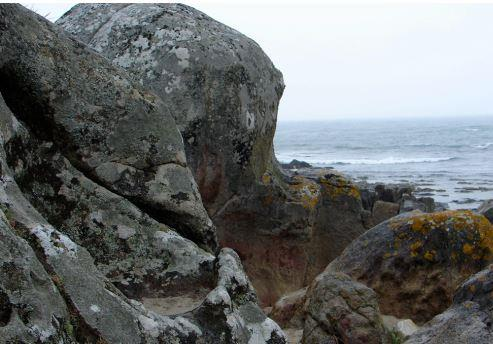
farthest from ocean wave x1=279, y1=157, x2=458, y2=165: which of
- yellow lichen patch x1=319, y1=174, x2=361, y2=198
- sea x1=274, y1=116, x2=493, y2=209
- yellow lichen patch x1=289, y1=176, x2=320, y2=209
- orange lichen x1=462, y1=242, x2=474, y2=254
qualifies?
orange lichen x1=462, y1=242, x2=474, y2=254

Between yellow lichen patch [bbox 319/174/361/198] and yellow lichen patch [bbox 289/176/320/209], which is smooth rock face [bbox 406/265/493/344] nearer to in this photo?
yellow lichen patch [bbox 289/176/320/209]

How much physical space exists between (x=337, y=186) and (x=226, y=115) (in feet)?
11.9

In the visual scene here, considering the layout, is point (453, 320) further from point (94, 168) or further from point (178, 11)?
point (178, 11)

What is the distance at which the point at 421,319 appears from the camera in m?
7.52

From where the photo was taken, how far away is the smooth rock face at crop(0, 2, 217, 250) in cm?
404

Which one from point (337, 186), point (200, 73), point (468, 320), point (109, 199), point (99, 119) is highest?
point (200, 73)

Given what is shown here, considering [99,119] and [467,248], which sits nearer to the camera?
[99,119]

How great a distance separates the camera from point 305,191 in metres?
8.98

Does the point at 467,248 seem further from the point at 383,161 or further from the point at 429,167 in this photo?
the point at 383,161

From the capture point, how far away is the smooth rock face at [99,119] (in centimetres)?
404

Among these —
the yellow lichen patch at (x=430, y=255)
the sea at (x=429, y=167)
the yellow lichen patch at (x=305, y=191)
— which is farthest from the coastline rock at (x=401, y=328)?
the sea at (x=429, y=167)

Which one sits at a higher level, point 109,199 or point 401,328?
point 109,199

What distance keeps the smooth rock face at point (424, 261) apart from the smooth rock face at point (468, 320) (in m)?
2.95

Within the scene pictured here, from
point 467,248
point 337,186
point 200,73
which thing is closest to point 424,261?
point 467,248
